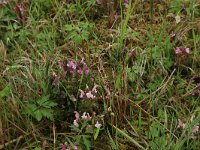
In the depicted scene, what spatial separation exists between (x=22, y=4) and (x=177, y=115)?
72.8 inches

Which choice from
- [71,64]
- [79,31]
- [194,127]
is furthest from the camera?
[79,31]

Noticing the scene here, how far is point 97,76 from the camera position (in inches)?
119

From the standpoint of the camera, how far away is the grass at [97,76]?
105 inches

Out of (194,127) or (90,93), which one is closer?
(194,127)

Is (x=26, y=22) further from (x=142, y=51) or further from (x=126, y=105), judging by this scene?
(x=126, y=105)

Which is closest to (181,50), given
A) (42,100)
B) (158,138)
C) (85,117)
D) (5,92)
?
(158,138)

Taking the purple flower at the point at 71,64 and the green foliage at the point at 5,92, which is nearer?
the green foliage at the point at 5,92

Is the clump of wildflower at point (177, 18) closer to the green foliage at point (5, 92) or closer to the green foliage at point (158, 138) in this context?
the green foliage at point (158, 138)

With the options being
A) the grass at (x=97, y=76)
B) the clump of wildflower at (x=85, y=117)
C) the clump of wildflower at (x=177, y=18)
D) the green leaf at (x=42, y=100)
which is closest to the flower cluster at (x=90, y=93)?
the grass at (x=97, y=76)

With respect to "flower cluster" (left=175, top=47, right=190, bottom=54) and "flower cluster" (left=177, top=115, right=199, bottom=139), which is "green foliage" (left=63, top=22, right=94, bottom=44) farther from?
"flower cluster" (left=177, top=115, right=199, bottom=139)

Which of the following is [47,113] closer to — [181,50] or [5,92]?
[5,92]

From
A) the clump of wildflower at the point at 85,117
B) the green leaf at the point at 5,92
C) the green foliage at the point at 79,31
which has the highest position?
the green foliage at the point at 79,31

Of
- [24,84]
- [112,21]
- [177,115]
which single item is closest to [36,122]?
[24,84]

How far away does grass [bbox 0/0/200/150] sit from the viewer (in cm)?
267
